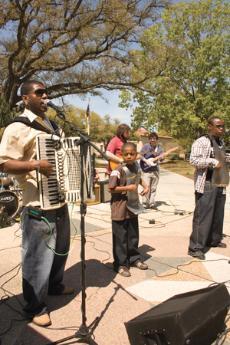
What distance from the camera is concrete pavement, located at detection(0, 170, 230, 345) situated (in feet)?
10.7

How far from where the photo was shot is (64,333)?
3.22 m

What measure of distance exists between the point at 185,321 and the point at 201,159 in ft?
9.29

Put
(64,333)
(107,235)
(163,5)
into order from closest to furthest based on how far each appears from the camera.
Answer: (64,333) → (107,235) → (163,5)

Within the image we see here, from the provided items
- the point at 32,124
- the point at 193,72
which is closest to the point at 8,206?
the point at 32,124

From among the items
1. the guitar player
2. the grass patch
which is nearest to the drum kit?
the guitar player

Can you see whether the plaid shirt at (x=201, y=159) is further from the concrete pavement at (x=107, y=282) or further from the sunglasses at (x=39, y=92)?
the sunglasses at (x=39, y=92)

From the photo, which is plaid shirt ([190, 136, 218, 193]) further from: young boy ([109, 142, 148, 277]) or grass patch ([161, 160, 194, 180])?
grass patch ([161, 160, 194, 180])

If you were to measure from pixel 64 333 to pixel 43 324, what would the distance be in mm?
218

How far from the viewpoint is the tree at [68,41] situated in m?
14.6

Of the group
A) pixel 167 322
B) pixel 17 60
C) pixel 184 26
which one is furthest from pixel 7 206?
pixel 184 26

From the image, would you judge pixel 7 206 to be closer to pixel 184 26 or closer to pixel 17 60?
pixel 17 60

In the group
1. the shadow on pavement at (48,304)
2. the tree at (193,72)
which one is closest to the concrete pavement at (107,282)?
the shadow on pavement at (48,304)

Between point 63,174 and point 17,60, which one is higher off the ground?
point 17,60

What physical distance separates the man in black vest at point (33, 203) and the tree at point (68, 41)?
12068 mm
